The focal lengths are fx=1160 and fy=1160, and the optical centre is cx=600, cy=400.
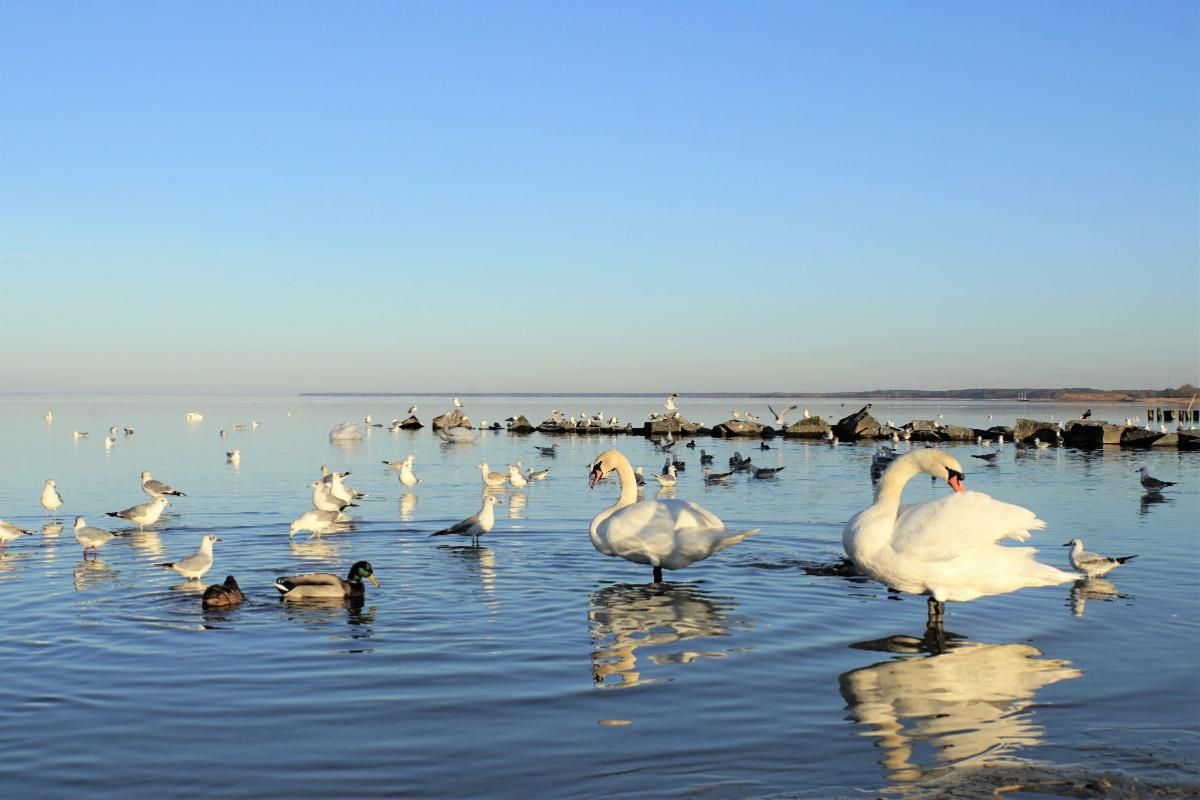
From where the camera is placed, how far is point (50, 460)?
4028cm

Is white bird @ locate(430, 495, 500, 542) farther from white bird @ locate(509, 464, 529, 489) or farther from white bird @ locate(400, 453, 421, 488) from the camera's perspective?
white bird @ locate(509, 464, 529, 489)

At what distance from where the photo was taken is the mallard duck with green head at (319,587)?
44.1 feet

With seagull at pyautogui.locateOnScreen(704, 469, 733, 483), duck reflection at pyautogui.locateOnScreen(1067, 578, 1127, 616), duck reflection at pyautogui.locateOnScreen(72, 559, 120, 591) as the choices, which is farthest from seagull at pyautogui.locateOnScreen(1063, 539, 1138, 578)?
seagull at pyautogui.locateOnScreen(704, 469, 733, 483)

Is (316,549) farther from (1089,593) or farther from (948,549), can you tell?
(1089,593)

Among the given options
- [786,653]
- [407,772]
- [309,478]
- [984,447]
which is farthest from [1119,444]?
[407,772]

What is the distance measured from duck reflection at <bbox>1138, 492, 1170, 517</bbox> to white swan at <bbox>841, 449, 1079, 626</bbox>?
46.5ft

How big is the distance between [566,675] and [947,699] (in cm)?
312

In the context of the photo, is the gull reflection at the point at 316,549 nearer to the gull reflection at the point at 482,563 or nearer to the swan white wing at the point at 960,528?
the gull reflection at the point at 482,563

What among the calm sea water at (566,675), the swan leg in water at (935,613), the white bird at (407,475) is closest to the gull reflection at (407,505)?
the white bird at (407,475)

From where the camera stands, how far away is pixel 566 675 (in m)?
9.91

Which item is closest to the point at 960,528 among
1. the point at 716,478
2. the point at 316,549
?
the point at 316,549

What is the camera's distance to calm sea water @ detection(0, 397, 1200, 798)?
7.34 metres

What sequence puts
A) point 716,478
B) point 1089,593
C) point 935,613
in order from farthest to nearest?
point 716,478
point 1089,593
point 935,613

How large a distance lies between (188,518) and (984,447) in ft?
136
